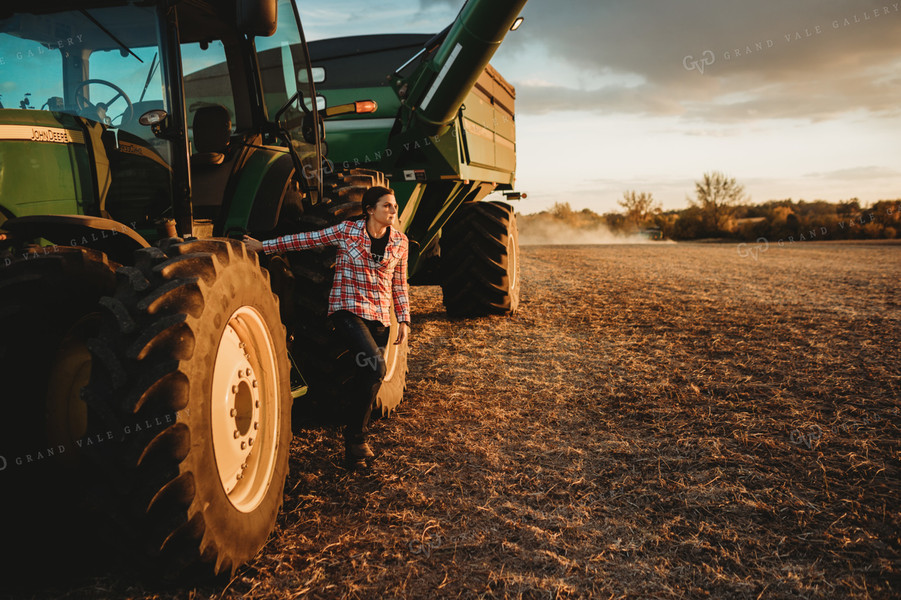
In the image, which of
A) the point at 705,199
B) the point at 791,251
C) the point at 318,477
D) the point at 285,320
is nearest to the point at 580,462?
the point at 318,477

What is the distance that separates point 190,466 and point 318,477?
1.47m

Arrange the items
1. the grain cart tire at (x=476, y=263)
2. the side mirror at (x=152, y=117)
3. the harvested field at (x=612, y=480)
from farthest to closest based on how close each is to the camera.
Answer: the grain cart tire at (x=476, y=263) → the side mirror at (x=152, y=117) → the harvested field at (x=612, y=480)

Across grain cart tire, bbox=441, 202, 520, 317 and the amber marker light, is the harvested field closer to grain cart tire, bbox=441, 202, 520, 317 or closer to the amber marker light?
grain cart tire, bbox=441, 202, 520, 317

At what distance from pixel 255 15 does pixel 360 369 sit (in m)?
1.87

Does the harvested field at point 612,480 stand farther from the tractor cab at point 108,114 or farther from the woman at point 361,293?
the tractor cab at point 108,114

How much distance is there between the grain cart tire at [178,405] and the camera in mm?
2074

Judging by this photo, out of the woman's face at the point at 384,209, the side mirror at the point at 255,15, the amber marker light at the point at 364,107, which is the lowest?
the woman's face at the point at 384,209

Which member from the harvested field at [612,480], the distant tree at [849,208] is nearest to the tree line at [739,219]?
the distant tree at [849,208]

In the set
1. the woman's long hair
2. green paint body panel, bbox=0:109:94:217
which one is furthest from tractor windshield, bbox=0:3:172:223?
the woman's long hair

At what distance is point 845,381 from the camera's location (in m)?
5.08

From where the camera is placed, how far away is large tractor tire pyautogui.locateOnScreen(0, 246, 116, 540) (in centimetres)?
232

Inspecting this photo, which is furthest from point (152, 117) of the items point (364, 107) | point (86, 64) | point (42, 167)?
point (364, 107)

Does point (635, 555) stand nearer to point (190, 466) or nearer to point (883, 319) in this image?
point (190, 466)

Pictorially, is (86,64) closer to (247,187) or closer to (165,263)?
(247,187)
